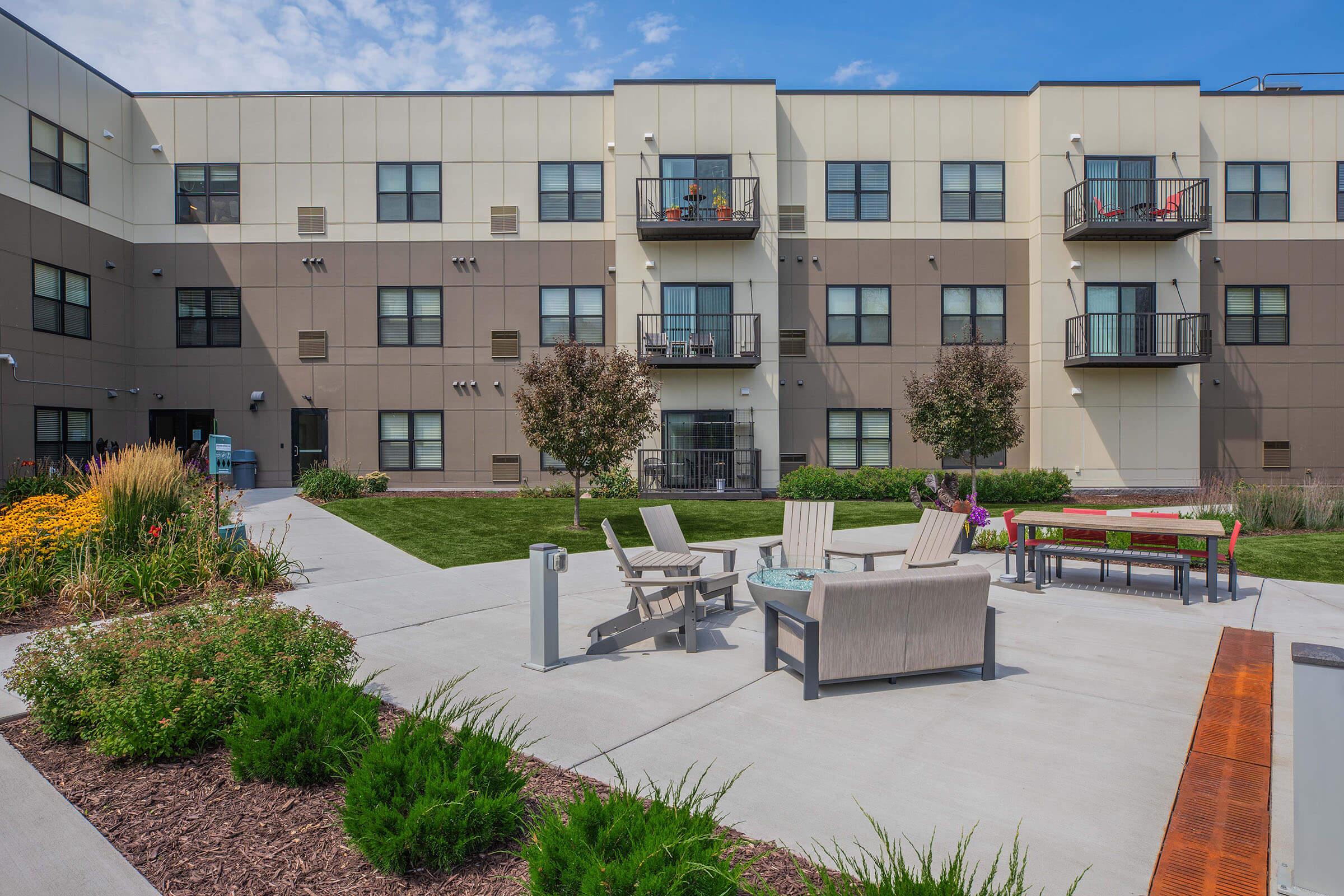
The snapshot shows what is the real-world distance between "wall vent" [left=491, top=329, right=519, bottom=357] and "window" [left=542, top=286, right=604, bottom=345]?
780mm

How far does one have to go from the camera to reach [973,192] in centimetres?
2131

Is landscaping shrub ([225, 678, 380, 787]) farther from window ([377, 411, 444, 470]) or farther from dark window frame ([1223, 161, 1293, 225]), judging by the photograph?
dark window frame ([1223, 161, 1293, 225])

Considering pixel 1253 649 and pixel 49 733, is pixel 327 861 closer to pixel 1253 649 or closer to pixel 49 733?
pixel 49 733

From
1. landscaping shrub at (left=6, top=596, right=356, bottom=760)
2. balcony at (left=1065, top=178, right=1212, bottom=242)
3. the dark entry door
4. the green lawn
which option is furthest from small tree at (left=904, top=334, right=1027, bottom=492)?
the dark entry door

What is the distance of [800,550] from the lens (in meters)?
8.65

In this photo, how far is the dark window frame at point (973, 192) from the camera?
21.2 metres

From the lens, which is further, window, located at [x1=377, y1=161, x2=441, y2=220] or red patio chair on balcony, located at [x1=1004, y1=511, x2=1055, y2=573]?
window, located at [x1=377, y1=161, x2=441, y2=220]

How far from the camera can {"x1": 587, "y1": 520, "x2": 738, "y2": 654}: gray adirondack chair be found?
6.03 meters

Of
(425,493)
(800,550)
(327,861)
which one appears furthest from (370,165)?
(327,861)

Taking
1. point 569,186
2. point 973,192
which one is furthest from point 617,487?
point 973,192

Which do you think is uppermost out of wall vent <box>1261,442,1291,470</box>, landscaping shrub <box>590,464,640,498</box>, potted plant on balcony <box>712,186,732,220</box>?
potted plant on balcony <box>712,186,732,220</box>

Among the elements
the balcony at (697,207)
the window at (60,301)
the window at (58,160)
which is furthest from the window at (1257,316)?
the window at (58,160)

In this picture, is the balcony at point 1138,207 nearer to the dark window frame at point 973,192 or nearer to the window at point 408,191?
the dark window frame at point 973,192

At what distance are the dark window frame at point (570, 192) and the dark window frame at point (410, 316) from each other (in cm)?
378
